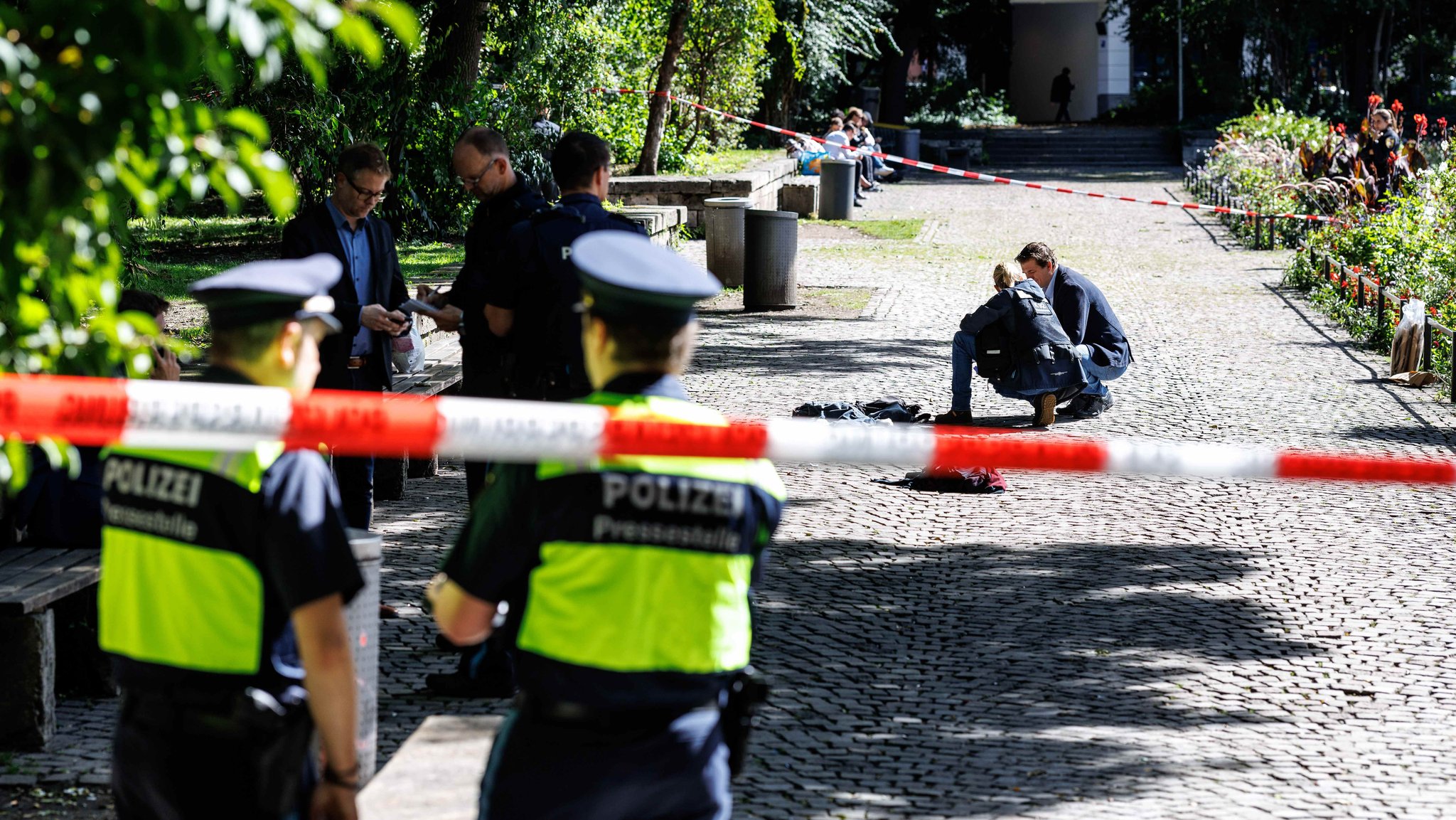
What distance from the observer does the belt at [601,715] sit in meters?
2.73

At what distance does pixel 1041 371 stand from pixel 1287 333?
17.0 ft

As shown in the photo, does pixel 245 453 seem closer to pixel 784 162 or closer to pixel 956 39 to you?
pixel 784 162

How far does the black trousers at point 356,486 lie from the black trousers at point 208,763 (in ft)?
11.5

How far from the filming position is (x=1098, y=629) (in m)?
6.42

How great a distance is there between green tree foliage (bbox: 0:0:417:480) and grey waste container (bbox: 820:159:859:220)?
23008mm

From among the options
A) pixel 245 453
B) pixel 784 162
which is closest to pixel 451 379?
pixel 245 453

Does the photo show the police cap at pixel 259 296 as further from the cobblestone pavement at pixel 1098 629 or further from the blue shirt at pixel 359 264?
the blue shirt at pixel 359 264

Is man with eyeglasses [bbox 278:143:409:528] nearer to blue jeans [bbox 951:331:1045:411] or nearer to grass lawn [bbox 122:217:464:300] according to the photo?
blue jeans [bbox 951:331:1045:411]

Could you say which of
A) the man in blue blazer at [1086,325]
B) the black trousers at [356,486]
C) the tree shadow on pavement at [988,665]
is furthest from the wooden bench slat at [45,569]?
the man in blue blazer at [1086,325]

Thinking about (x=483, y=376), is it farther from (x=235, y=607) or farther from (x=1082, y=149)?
(x=1082, y=149)

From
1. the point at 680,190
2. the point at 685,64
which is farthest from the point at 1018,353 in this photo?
the point at 685,64

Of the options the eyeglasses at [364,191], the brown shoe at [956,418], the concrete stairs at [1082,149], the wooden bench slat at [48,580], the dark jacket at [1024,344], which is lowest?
the brown shoe at [956,418]

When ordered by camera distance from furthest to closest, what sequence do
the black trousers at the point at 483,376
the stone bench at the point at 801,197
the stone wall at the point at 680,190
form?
the stone bench at the point at 801,197
the stone wall at the point at 680,190
the black trousers at the point at 483,376

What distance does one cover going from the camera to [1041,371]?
10172mm
